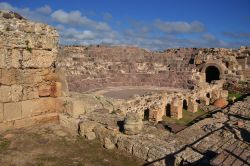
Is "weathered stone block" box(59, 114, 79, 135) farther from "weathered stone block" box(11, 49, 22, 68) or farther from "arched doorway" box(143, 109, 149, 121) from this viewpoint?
"arched doorway" box(143, 109, 149, 121)

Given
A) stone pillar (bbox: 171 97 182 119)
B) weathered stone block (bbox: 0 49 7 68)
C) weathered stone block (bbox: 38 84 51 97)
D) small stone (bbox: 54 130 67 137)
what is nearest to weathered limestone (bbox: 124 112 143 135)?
small stone (bbox: 54 130 67 137)

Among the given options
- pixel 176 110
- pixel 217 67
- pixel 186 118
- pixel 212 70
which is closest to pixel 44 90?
pixel 176 110

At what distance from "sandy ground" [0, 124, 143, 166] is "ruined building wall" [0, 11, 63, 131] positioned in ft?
1.67

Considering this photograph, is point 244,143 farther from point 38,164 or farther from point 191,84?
point 191,84

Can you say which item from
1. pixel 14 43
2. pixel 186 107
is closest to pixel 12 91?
pixel 14 43

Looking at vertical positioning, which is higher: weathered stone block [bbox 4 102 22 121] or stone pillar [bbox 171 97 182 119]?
weathered stone block [bbox 4 102 22 121]

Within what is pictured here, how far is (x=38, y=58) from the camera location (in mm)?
7074

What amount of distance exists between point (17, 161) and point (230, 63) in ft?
91.3

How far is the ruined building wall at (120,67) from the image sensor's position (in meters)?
22.1

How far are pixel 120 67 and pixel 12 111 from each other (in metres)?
19.6

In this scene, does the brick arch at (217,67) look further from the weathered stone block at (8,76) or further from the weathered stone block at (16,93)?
the weathered stone block at (8,76)

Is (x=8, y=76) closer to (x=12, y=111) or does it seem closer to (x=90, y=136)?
(x=12, y=111)

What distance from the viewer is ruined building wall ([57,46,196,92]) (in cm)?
2206

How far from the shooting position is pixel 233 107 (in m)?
14.2
